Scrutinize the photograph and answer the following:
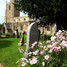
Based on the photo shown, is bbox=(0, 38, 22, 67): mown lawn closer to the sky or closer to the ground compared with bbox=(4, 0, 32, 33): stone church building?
closer to the sky

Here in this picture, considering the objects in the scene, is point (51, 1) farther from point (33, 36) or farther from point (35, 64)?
point (35, 64)

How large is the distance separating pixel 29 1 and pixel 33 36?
19.7 m

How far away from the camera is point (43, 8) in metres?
33.5

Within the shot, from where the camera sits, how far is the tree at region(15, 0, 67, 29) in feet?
105

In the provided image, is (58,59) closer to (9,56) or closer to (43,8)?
(9,56)

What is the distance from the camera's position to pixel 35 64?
7660 mm

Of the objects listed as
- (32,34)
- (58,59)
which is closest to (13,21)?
(32,34)

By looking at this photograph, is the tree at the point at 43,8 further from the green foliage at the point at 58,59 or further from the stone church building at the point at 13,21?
the stone church building at the point at 13,21

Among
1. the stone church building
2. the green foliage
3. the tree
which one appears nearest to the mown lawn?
the green foliage

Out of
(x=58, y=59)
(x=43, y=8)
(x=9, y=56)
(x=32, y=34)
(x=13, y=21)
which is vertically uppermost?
(x=43, y=8)

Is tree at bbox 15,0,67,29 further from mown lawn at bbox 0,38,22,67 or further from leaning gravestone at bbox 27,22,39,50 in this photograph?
leaning gravestone at bbox 27,22,39,50

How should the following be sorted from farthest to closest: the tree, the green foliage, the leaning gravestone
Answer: the tree → the leaning gravestone → the green foliage

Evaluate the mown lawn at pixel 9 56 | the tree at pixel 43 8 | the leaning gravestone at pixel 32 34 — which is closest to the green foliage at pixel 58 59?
the leaning gravestone at pixel 32 34

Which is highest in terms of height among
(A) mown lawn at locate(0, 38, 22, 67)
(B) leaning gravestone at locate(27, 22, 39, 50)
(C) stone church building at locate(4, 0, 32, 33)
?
(B) leaning gravestone at locate(27, 22, 39, 50)
